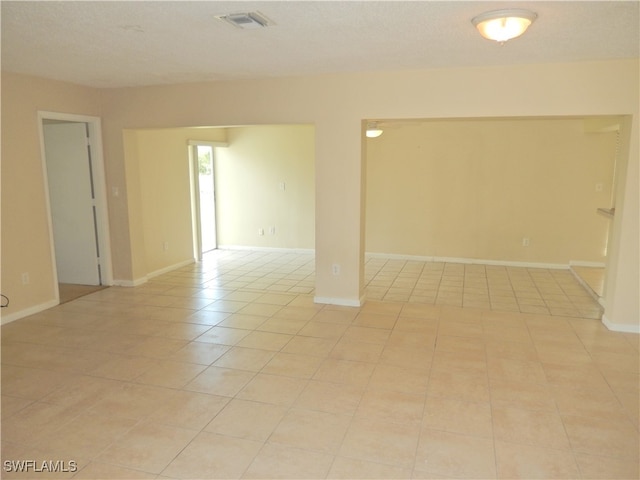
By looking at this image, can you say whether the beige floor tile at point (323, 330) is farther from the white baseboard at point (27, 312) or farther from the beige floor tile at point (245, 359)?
the white baseboard at point (27, 312)

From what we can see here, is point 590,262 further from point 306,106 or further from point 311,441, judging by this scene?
point 311,441

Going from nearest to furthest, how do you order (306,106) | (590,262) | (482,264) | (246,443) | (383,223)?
(246,443) → (306,106) → (590,262) → (482,264) → (383,223)

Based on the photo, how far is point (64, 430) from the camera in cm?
252

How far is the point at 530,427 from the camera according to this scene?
254 centimetres

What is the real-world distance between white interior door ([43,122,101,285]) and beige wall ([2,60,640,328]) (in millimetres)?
292

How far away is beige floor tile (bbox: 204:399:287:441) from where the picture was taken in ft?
8.20

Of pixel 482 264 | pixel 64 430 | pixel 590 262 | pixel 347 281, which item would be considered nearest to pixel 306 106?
pixel 347 281

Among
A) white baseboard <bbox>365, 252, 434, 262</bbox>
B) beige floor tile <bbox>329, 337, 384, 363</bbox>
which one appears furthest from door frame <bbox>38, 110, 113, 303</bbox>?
white baseboard <bbox>365, 252, 434, 262</bbox>

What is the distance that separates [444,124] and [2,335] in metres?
6.03

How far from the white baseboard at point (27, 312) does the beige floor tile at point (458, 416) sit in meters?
3.89

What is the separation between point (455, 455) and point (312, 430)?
0.78m

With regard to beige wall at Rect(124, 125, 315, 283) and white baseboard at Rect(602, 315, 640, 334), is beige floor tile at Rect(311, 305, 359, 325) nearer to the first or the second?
white baseboard at Rect(602, 315, 640, 334)

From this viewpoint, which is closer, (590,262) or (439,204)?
(590,262)

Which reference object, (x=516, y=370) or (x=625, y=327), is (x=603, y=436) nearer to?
(x=516, y=370)
